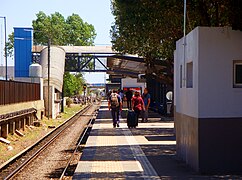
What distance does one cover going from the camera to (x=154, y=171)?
41.3 feet

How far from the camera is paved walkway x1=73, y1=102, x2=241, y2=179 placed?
39.9 feet

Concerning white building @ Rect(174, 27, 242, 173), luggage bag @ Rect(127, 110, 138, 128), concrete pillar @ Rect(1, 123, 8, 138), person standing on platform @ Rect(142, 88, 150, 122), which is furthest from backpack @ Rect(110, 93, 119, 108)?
white building @ Rect(174, 27, 242, 173)

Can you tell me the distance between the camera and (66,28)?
110938mm

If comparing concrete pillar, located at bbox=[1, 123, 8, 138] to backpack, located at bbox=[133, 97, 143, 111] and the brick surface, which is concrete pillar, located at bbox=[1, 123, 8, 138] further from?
backpack, located at bbox=[133, 97, 143, 111]

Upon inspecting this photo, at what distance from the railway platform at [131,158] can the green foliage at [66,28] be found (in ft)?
265

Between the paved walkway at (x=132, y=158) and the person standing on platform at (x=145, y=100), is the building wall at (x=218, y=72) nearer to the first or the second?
the paved walkway at (x=132, y=158)

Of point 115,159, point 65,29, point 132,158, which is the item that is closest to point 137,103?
point 132,158

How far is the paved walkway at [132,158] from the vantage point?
39.9ft

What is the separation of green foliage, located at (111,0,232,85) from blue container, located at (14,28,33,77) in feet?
122

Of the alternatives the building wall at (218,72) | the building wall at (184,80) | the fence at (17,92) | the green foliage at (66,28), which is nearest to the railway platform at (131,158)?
the building wall at (184,80)

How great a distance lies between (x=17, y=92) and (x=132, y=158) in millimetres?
16252

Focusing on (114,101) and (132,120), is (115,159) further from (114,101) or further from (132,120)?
(132,120)

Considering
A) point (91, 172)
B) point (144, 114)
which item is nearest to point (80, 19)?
point (144, 114)

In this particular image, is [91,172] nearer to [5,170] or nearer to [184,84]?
[184,84]
